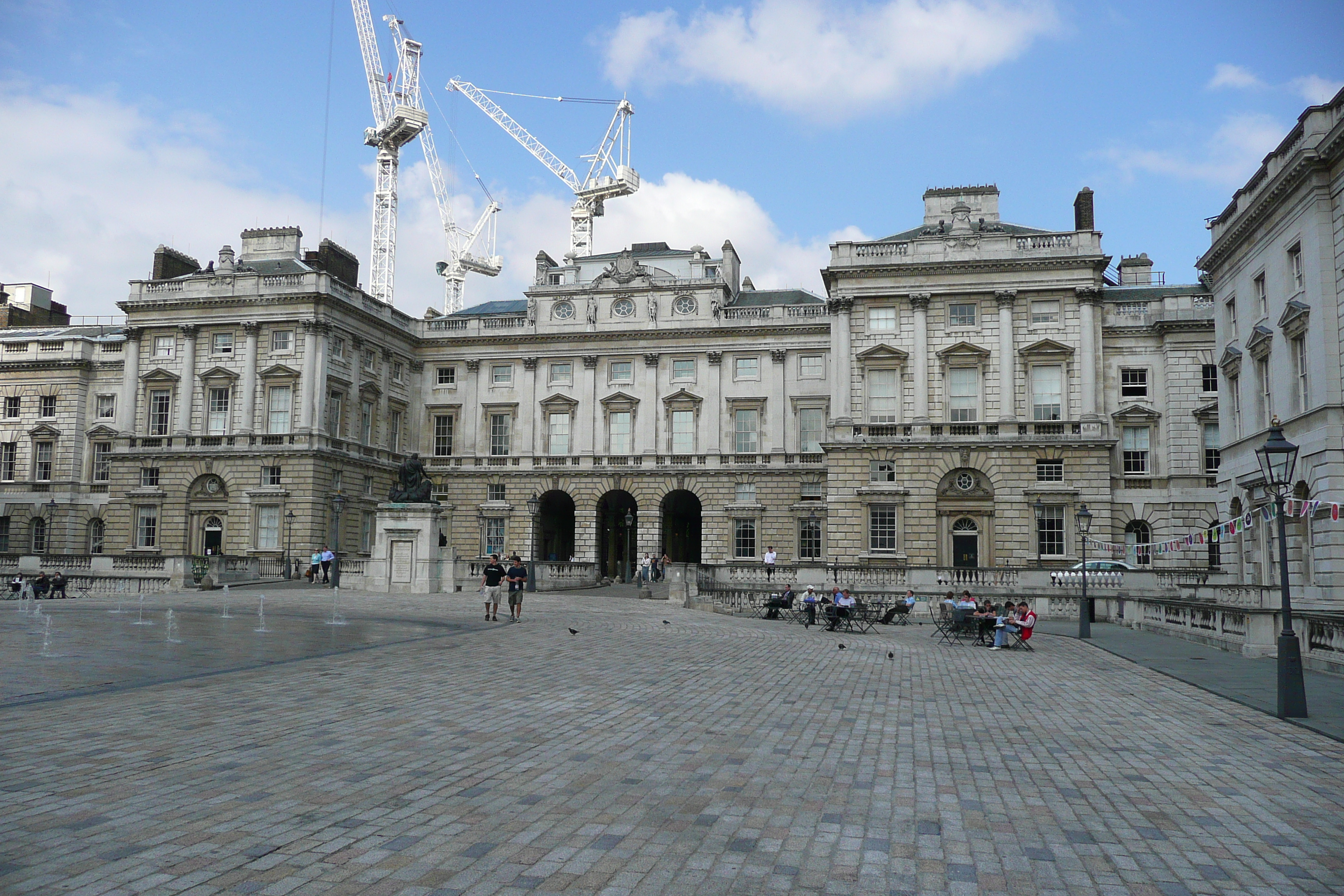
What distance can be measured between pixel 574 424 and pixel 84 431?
97.9ft

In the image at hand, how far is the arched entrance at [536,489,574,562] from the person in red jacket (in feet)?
124

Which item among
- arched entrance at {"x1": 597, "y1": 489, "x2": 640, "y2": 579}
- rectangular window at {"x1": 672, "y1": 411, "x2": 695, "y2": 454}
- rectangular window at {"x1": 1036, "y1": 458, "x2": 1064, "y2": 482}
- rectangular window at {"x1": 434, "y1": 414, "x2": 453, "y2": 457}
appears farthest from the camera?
rectangular window at {"x1": 434, "y1": 414, "x2": 453, "y2": 457}

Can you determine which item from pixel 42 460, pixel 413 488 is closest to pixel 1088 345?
pixel 413 488

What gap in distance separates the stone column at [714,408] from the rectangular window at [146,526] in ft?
95.9

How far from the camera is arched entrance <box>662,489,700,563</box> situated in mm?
59188

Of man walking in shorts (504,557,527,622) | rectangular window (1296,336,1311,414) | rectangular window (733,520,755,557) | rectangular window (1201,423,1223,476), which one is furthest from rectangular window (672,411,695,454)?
rectangular window (1296,336,1311,414)

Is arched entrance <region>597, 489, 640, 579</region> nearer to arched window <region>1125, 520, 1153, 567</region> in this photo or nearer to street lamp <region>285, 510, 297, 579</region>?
street lamp <region>285, 510, 297, 579</region>

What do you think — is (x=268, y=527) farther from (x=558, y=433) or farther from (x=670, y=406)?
(x=670, y=406)

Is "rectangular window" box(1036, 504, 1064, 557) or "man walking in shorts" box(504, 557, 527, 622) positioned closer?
"man walking in shorts" box(504, 557, 527, 622)

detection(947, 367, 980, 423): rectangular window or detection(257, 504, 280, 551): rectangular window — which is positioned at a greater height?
detection(947, 367, 980, 423): rectangular window

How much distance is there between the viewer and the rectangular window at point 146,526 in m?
53.4

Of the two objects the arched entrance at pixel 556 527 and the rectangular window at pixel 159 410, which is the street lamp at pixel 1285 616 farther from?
the rectangular window at pixel 159 410

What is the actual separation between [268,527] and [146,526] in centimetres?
751

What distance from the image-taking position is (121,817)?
23.1 ft
